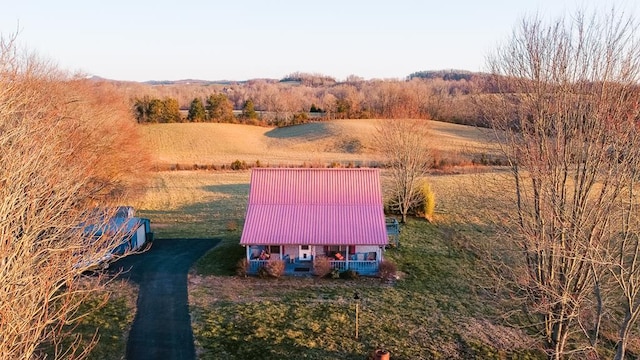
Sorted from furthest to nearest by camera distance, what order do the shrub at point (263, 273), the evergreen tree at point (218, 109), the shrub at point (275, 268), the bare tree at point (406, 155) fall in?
the evergreen tree at point (218, 109)
the bare tree at point (406, 155)
the shrub at point (263, 273)
the shrub at point (275, 268)

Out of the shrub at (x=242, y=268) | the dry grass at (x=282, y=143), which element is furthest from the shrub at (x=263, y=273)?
the dry grass at (x=282, y=143)

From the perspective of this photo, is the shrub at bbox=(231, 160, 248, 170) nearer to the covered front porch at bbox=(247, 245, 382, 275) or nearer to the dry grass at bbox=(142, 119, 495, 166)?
the dry grass at bbox=(142, 119, 495, 166)

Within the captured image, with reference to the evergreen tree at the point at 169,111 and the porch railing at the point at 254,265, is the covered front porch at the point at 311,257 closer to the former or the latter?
the porch railing at the point at 254,265

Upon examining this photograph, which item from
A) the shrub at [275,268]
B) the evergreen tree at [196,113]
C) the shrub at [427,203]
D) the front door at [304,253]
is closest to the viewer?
the shrub at [275,268]

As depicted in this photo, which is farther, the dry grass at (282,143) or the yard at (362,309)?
the dry grass at (282,143)

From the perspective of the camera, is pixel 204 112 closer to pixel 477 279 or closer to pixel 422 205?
pixel 422 205

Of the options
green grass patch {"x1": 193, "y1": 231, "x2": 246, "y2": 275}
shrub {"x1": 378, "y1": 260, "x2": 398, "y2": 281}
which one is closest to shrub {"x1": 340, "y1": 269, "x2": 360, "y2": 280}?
shrub {"x1": 378, "y1": 260, "x2": 398, "y2": 281}

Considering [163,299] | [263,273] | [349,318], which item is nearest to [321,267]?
[263,273]
